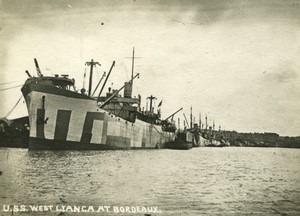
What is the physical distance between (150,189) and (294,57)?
561 centimetres

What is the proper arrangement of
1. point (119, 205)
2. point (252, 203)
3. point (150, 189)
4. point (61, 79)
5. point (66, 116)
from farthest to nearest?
point (61, 79), point (66, 116), point (150, 189), point (252, 203), point (119, 205)

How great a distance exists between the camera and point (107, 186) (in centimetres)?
859

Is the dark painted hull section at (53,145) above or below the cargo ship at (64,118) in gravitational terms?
below

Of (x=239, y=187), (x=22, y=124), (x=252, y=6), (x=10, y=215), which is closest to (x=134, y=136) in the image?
(x=22, y=124)

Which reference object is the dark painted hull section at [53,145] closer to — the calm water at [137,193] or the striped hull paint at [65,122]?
the striped hull paint at [65,122]

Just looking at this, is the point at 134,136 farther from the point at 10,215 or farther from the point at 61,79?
the point at 10,215
